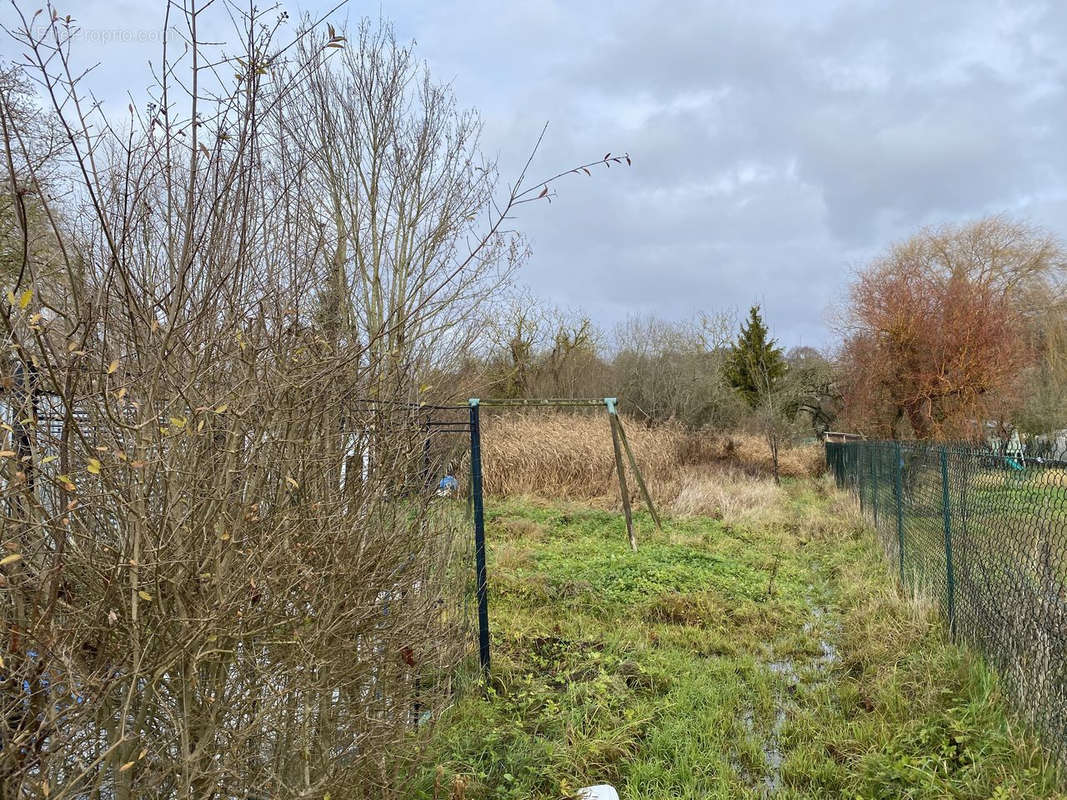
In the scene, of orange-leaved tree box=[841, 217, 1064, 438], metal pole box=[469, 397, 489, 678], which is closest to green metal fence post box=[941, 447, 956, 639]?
metal pole box=[469, 397, 489, 678]

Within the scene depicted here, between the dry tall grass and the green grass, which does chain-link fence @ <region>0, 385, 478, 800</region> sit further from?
the dry tall grass

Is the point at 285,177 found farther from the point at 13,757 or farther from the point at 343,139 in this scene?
the point at 343,139

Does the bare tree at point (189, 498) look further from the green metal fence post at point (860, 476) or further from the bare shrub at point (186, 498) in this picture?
the green metal fence post at point (860, 476)

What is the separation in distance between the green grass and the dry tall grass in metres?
5.12

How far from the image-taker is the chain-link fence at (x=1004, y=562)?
Result: 336 cm

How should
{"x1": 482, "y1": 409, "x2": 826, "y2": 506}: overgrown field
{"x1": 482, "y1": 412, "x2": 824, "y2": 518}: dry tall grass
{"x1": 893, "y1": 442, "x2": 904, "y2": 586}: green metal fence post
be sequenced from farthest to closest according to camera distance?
{"x1": 482, "y1": 409, "x2": 826, "y2": 506}: overgrown field < {"x1": 482, "y1": 412, "x2": 824, "y2": 518}: dry tall grass < {"x1": 893, "y1": 442, "x2": 904, "y2": 586}: green metal fence post

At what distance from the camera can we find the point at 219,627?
2.03 meters

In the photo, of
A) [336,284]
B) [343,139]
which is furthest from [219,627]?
[343,139]

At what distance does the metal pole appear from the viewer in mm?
4504

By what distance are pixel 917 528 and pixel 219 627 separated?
242 inches

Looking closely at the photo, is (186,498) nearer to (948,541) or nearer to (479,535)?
(479,535)

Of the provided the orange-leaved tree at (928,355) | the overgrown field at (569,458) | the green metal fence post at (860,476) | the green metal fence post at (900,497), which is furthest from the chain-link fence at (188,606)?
the orange-leaved tree at (928,355)

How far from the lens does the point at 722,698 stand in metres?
4.54

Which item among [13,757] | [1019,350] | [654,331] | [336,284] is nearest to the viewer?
[13,757]
